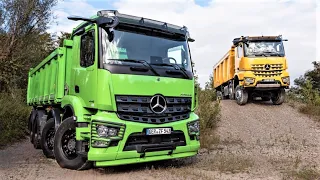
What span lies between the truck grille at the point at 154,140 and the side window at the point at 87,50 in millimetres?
1597

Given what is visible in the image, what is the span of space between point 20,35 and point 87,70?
41.2ft

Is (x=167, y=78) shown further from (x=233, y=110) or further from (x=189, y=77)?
(x=233, y=110)

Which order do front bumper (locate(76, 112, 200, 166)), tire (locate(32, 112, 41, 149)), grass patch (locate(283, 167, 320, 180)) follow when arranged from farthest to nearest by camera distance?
tire (locate(32, 112, 41, 149))
front bumper (locate(76, 112, 200, 166))
grass patch (locate(283, 167, 320, 180))

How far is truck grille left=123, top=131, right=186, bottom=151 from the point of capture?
Answer: 6.00 m

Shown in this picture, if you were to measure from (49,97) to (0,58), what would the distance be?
9.68 meters

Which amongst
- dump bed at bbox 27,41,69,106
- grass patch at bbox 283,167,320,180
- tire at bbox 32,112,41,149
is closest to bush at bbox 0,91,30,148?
tire at bbox 32,112,41,149

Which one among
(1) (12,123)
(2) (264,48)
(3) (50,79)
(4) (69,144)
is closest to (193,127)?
(4) (69,144)

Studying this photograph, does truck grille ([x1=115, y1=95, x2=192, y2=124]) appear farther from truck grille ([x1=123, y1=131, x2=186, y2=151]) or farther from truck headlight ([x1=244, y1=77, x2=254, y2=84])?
truck headlight ([x1=244, y1=77, x2=254, y2=84])

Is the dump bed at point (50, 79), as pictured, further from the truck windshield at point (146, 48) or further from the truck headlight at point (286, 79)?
the truck headlight at point (286, 79)

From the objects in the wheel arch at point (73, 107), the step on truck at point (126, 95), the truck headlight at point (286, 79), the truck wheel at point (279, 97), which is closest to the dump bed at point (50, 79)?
the step on truck at point (126, 95)

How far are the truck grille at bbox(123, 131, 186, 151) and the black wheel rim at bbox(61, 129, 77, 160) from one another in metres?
1.40

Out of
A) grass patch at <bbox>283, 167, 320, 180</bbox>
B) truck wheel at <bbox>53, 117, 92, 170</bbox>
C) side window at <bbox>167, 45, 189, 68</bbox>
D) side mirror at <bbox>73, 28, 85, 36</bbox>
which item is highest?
side mirror at <bbox>73, 28, 85, 36</bbox>

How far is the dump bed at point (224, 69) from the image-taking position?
1702cm

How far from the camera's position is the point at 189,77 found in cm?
688
